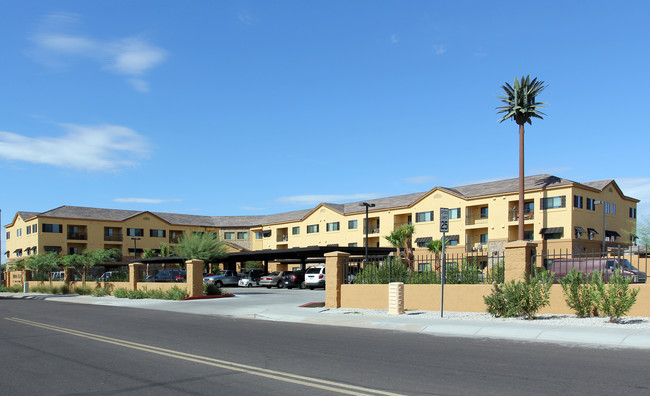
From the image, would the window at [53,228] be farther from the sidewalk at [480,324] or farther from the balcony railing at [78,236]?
the sidewalk at [480,324]

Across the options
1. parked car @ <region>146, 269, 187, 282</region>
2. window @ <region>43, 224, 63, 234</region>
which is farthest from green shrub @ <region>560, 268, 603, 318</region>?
window @ <region>43, 224, 63, 234</region>

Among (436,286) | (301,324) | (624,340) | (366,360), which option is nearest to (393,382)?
(366,360)

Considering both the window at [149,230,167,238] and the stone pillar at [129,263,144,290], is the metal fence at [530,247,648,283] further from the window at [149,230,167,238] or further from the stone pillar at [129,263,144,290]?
the window at [149,230,167,238]

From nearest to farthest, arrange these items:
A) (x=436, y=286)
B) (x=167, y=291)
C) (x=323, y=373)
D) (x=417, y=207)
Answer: (x=323, y=373) → (x=436, y=286) → (x=167, y=291) → (x=417, y=207)

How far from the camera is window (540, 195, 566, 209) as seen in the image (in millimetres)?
53431

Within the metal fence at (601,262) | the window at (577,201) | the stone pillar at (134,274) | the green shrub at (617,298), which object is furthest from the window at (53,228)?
the green shrub at (617,298)

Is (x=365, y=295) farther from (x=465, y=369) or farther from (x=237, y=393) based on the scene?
(x=237, y=393)

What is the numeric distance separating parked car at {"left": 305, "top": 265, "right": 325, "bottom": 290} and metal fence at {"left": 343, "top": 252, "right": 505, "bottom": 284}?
20914 mm

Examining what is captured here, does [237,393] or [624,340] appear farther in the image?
[624,340]

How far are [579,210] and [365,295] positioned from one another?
39.2m

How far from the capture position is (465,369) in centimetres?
935

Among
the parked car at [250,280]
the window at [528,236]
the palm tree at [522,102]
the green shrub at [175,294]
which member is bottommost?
the parked car at [250,280]

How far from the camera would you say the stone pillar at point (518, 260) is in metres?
16.8

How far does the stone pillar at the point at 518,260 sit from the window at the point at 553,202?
39440mm
